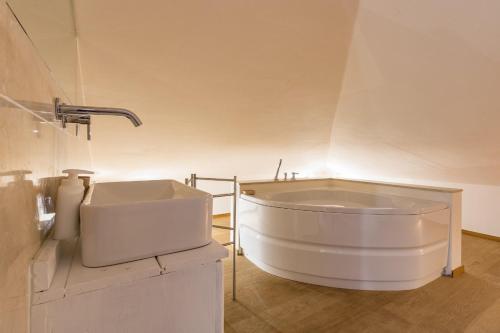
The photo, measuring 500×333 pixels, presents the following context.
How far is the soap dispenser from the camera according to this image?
75cm

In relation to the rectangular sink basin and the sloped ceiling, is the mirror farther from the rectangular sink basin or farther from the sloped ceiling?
the rectangular sink basin

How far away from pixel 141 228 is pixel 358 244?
6.52 ft

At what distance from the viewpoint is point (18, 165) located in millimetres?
487

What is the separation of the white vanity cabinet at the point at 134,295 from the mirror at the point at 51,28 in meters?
0.56

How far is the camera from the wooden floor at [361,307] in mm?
1759

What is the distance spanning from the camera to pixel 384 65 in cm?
238

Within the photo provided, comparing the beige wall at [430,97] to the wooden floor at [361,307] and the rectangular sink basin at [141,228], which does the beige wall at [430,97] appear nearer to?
the wooden floor at [361,307]

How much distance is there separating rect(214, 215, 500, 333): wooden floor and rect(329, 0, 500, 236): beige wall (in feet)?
4.66

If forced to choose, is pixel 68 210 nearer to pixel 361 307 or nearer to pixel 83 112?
pixel 83 112

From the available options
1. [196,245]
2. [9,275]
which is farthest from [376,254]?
[9,275]

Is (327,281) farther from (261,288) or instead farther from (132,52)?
(132,52)

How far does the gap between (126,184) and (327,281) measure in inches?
73.8

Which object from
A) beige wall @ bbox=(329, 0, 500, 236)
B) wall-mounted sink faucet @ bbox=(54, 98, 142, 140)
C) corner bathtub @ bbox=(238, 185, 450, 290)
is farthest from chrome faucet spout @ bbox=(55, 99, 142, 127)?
beige wall @ bbox=(329, 0, 500, 236)

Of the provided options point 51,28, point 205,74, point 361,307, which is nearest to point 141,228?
point 51,28
